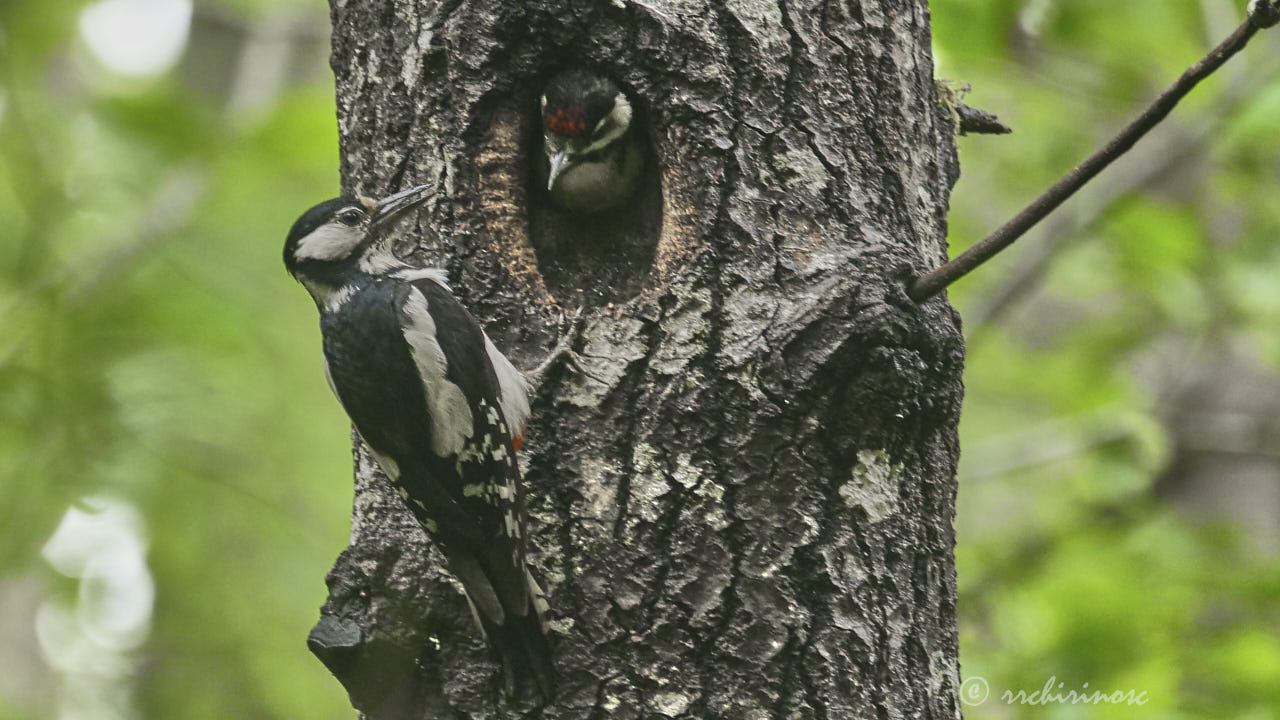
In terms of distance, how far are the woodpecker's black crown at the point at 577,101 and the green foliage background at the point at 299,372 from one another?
5.00 feet

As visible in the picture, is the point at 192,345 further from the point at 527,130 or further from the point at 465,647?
the point at 465,647

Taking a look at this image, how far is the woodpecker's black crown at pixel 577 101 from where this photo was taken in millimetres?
2588

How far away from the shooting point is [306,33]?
669cm

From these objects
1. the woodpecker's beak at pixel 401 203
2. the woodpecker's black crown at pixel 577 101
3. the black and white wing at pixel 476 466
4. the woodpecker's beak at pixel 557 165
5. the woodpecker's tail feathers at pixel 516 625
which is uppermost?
the woodpecker's black crown at pixel 577 101

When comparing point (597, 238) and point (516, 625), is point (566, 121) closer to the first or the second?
point (597, 238)

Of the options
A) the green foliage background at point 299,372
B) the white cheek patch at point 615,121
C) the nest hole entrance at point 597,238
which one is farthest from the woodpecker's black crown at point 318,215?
the green foliage background at point 299,372

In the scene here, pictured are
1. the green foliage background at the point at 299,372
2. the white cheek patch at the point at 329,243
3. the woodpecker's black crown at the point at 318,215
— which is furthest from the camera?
the green foliage background at the point at 299,372

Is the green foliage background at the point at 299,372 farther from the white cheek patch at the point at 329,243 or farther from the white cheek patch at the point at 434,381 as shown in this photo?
the white cheek patch at the point at 434,381

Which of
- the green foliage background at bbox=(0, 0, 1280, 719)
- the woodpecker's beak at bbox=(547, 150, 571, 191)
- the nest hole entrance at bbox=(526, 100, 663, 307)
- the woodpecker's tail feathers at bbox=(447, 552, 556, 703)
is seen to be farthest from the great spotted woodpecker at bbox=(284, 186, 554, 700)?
the green foliage background at bbox=(0, 0, 1280, 719)

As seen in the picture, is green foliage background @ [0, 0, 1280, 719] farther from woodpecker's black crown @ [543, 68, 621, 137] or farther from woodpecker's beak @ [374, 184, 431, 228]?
woodpecker's beak @ [374, 184, 431, 228]

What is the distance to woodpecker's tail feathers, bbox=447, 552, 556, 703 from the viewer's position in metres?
2.17

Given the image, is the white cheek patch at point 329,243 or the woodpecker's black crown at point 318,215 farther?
the white cheek patch at point 329,243

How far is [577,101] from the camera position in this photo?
8.86 feet

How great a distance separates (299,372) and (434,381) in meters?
2.48
